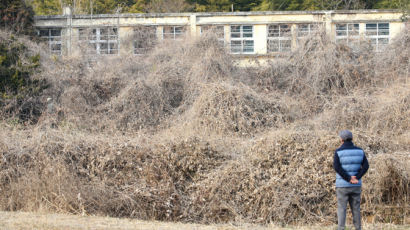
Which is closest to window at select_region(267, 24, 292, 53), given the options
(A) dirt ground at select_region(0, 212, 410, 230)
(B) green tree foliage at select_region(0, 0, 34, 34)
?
(B) green tree foliage at select_region(0, 0, 34, 34)

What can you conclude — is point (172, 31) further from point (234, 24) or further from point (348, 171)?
point (348, 171)

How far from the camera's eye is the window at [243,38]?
30.3 m

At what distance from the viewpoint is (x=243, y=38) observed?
30.4m

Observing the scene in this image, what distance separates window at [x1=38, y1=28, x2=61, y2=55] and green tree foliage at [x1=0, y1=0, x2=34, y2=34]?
1.54 metres

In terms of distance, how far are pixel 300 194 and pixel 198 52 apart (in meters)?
11.7

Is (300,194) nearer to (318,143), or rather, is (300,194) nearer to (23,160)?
(318,143)

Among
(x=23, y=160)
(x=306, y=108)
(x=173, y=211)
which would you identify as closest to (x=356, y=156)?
(x=173, y=211)

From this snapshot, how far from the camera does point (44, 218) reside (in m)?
9.38

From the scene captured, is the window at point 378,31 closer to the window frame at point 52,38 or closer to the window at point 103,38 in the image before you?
the window at point 103,38

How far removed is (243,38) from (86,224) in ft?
75.4

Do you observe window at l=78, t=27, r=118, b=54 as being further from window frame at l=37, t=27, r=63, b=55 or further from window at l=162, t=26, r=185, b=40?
window at l=162, t=26, r=185, b=40

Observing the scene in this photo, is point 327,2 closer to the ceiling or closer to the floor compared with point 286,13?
closer to the ceiling

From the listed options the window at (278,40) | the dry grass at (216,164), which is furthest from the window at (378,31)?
the dry grass at (216,164)

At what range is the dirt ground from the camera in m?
8.63
